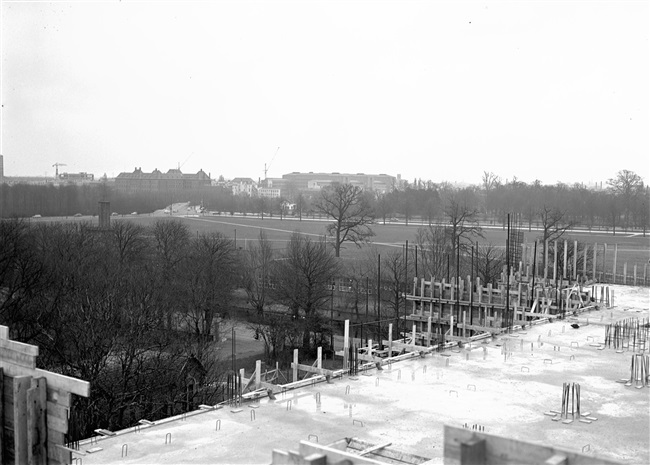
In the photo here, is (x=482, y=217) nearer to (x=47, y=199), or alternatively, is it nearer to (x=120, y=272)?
(x=47, y=199)

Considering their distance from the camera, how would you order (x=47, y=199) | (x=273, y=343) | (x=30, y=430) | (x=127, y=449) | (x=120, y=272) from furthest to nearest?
(x=47, y=199) → (x=120, y=272) → (x=273, y=343) → (x=127, y=449) → (x=30, y=430)

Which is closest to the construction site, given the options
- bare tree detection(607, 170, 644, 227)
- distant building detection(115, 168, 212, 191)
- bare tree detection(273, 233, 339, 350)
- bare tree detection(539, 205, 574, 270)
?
bare tree detection(273, 233, 339, 350)

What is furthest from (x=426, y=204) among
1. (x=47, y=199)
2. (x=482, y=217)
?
(x=47, y=199)

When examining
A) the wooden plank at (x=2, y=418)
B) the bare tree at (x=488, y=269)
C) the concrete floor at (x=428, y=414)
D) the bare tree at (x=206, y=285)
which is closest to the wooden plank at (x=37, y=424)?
the wooden plank at (x=2, y=418)

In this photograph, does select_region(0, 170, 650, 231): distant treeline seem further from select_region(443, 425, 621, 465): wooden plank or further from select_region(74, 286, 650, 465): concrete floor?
select_region(443, 425, 621, 465): wooden plank

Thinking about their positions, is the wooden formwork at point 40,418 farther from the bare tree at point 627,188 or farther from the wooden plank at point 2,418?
the bare tree at point 627,188
